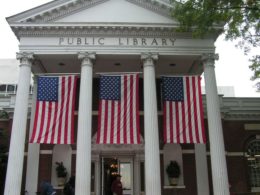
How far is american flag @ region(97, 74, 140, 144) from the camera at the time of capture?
62.2ft

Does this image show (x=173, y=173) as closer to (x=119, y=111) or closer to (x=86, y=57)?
(x=119, y=111)

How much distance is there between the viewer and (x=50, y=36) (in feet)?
68.0

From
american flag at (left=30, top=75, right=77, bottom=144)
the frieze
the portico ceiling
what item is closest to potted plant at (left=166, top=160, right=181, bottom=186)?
the portico ceiling

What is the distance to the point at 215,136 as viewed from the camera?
19328 millimetres

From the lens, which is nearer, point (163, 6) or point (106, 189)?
point (163, 6)

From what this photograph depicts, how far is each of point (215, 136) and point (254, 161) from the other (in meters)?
7.40

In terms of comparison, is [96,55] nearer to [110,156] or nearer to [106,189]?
[110,156]

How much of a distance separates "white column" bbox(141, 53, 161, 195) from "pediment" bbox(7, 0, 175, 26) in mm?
2395

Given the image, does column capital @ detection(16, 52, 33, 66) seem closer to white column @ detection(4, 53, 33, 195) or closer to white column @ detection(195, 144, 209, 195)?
white column @ detection(4, 53, 33, 195)

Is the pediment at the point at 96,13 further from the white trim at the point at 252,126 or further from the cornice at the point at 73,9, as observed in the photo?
the white trim at the point at 252,126

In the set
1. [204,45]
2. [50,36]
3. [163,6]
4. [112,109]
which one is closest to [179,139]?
[112,109]

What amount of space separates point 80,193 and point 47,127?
3.86m

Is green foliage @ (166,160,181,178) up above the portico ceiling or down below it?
below

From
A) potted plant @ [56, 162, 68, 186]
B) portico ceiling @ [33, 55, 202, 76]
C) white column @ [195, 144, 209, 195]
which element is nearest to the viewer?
portico ceiling @ [33, 55, 202, 76]
